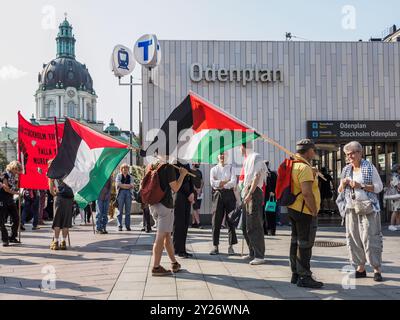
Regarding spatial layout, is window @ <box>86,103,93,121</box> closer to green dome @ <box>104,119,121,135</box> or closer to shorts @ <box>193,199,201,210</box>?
green dome @ <box>104,119,121,135</box>

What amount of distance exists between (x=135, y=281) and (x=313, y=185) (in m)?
2.72

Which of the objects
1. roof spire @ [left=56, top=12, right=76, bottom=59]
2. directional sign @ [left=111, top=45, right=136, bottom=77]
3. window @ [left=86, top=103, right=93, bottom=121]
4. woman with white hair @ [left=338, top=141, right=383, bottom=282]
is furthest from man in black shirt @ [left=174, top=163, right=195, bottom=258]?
roof spire @ [left=56, top=12, right=76, bottom=59]

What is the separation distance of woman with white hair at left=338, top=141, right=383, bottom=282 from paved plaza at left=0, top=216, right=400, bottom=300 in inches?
12.4

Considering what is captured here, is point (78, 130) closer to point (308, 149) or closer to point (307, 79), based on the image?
point (308, 149)

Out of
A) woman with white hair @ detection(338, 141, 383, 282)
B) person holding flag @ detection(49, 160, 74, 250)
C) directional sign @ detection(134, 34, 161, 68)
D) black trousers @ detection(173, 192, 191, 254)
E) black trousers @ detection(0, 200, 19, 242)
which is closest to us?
woman with white hair @ detection(338, 141, 383, 282)

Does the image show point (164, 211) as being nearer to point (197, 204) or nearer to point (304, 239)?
point (304, 239)

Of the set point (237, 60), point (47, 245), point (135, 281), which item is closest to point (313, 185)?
point (135, 281)

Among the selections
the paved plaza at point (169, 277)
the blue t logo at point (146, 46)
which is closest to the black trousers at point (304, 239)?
the paved plaza at point (169, 277)

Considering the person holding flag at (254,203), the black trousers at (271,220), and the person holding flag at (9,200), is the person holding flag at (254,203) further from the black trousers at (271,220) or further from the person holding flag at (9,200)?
the person holding flag at (9,200)

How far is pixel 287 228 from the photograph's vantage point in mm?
13359

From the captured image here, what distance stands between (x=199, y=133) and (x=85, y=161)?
2543 mm

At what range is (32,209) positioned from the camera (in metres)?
13.9

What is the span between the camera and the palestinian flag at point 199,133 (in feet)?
22.7

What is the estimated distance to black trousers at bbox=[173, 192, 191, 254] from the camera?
816 cm
